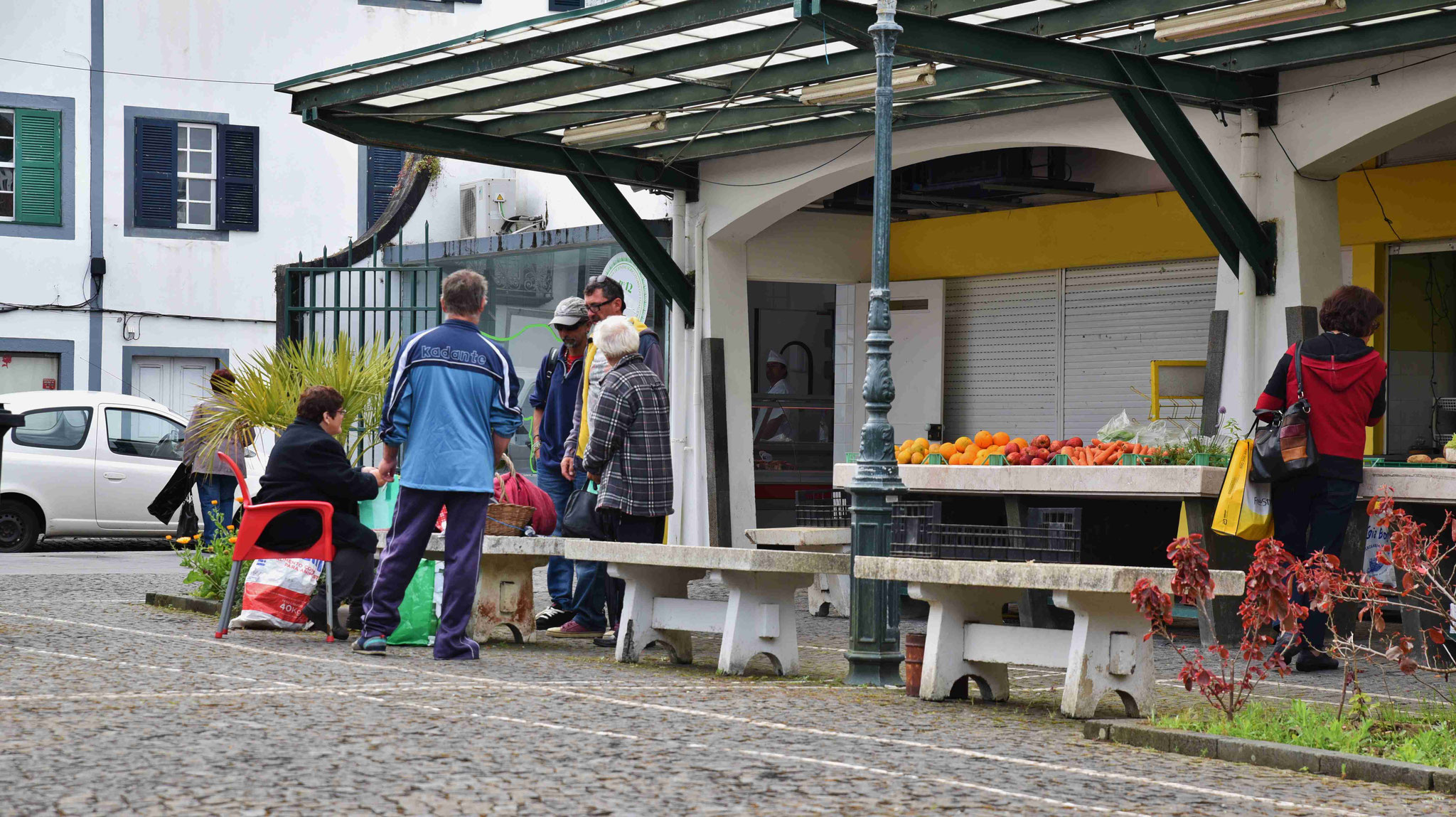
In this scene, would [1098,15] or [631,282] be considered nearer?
[1098,15]

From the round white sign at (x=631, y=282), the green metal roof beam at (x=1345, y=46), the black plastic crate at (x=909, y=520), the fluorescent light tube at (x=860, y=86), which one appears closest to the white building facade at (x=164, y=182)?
the round white sign at (x=631, y=282)

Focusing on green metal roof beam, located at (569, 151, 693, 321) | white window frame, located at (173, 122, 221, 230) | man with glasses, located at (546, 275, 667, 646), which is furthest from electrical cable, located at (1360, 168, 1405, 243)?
white window frame, located at (173, 122, 221, 230)

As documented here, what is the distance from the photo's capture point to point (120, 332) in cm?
2250

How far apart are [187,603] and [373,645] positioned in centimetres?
329

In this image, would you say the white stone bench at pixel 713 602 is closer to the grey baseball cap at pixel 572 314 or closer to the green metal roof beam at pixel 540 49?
the grey baseball cap at pixel 572 314

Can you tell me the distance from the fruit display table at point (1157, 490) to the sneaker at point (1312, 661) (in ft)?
1.47

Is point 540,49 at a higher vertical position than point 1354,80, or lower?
higher

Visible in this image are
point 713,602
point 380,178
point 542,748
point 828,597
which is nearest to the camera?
point 542,748

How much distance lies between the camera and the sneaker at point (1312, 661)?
9.09 m

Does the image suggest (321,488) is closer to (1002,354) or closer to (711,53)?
(711,53)

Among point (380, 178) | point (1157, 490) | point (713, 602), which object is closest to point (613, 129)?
point (1157, 490)

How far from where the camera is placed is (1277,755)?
6.11m

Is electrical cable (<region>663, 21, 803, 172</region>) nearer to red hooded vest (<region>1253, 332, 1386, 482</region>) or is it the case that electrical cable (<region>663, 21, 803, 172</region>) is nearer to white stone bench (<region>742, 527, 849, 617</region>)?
white stone bench (<region>742, 527, 849, 617</region>)

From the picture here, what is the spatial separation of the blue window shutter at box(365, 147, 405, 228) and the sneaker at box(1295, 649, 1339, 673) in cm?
1666
